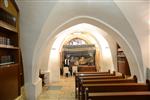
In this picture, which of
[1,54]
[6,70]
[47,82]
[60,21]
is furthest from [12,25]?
[47,82]

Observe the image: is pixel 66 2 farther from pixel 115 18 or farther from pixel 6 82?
pixel 6 82

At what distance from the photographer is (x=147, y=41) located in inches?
288

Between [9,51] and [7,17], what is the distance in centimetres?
106

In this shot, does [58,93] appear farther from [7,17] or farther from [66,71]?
[66,71]

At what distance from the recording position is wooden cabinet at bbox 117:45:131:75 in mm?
11945

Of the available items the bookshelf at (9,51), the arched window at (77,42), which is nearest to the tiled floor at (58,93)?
the bookshelf at (9,51)

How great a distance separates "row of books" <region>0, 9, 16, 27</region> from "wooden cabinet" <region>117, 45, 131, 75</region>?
24.3ft

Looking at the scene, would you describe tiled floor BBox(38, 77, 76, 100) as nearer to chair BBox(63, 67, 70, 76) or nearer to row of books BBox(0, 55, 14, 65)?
row of books BBox(0, 55, 14, 65)

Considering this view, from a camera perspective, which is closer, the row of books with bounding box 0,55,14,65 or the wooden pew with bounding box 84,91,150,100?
the wooden pew with bounding box 84,91,150,100

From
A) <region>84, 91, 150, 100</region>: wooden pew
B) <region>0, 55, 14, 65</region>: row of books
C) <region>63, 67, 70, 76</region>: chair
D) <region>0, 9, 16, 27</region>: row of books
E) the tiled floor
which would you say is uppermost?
<region>0, 9, 16, 27</region>: row of books

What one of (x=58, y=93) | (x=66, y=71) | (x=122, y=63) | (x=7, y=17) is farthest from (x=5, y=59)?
(x=66, y=71)

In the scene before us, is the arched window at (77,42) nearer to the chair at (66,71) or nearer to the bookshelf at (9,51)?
the chair at (66,71)

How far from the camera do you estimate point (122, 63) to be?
1220 centimetres

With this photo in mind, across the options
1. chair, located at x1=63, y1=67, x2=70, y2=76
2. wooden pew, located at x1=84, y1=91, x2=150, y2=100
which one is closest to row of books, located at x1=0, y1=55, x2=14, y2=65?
wooden pew, located at x1=84, y1=91, x2=150, y2=100
